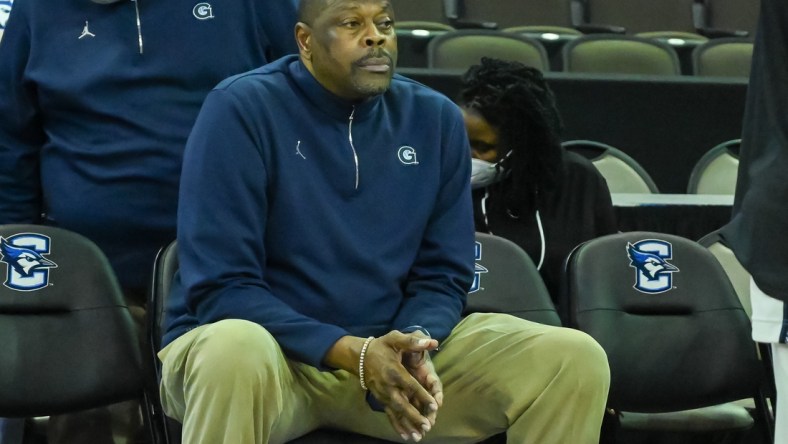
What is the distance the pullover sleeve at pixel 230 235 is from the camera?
2318 mm

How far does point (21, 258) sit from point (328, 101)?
76 centimetres

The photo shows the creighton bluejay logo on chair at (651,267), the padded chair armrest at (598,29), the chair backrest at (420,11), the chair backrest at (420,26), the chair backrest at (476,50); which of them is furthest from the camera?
the padded chair armrest at (598,29)

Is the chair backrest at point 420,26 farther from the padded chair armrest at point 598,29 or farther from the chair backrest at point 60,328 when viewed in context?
the chair backrest at point 60,328

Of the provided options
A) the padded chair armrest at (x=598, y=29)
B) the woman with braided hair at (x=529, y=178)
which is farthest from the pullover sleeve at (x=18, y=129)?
the padded chair armrest at (x=598, y=29)

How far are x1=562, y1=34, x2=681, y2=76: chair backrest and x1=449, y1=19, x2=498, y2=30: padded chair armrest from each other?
82cm

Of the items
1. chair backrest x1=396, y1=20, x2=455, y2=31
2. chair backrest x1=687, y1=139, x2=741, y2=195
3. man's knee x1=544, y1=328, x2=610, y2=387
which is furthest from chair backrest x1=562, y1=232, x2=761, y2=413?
chair backrest x1=396, y1=20, x2=455, y2=31

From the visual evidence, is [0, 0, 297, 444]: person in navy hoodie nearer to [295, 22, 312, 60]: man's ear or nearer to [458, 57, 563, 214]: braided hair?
[295, 22, 312, 60]: man's ear

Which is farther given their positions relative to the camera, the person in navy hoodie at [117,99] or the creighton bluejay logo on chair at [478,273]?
the creighton bluejay logo on chair at [478,273]

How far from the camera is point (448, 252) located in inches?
103

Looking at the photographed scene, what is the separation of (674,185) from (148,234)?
3505 mm

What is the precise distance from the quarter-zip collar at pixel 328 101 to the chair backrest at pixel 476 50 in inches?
135

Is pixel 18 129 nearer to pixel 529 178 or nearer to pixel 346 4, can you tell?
pixel 346 4

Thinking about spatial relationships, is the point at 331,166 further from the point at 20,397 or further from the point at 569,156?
the point at 569,156

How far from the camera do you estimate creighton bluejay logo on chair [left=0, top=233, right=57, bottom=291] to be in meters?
2.67
